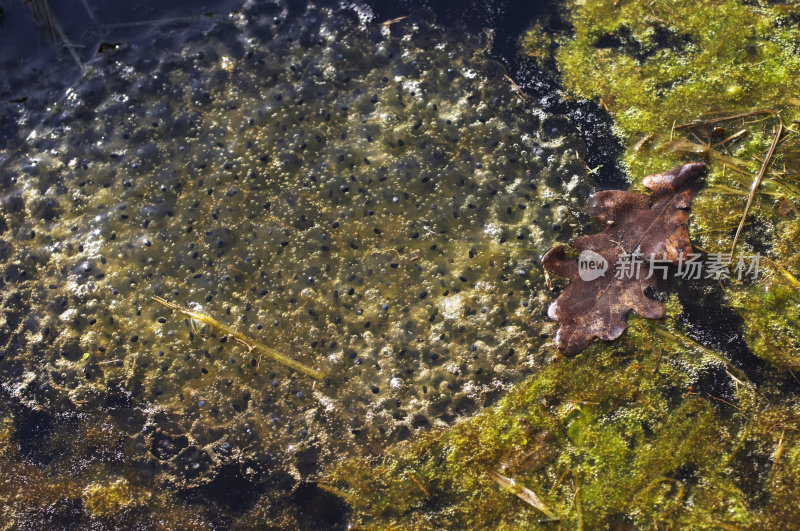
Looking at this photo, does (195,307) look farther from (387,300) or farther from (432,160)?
(432,160)

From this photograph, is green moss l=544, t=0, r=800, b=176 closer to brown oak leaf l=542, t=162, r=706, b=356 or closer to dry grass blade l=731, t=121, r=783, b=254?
dry grass blade l=731, t=121, r=783, b=254

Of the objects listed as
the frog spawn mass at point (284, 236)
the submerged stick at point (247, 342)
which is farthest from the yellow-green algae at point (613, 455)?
the submerged stick at point (247, 342)

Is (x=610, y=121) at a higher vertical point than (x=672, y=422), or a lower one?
higher

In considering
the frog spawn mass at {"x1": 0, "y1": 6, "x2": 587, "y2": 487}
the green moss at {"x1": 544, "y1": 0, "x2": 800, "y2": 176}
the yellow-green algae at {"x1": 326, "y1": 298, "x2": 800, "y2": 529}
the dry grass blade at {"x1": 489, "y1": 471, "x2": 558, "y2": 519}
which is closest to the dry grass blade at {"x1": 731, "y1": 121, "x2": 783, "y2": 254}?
the green moss at {"x1": 544, "y1": 0, "x2": 800, "y2": 176}

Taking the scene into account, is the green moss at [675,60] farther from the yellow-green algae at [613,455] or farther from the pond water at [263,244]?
the yellow-green algae at [613,455]

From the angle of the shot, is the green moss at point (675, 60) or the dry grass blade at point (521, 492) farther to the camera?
the green moss at point (675, 60)

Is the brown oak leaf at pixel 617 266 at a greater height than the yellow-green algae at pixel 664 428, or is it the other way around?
the brown oak leaf at pixel 617 266

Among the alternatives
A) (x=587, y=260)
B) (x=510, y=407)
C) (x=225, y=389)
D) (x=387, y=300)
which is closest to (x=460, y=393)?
(x=510, y=407)
